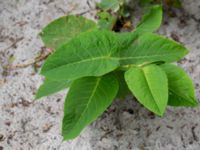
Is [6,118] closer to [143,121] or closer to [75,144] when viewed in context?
[75,144]

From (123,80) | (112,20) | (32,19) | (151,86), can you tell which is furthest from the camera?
(32,19)

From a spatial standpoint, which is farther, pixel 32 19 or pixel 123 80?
pixel 32 19

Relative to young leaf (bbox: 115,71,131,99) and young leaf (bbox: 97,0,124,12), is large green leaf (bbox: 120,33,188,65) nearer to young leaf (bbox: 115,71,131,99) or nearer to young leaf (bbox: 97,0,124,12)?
young leaf (bbox: 115,71,131,99)

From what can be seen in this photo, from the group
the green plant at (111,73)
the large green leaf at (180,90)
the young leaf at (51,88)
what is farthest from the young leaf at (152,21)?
the young leaf at (51,88)

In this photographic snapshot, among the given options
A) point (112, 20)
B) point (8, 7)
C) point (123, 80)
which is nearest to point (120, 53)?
point (123, 80)

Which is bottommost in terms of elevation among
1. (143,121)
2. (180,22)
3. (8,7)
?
(143,121)

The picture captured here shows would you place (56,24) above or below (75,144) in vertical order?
above
